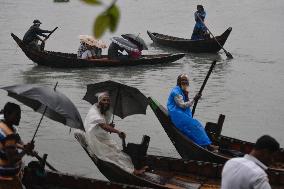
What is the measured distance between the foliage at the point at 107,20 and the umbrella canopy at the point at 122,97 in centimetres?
526

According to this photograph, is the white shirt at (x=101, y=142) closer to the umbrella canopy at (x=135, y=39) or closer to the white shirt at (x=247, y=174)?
the white shirt at (x=247, y=174)

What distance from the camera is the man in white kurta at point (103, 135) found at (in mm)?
6477

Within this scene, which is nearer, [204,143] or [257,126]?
[204,143]

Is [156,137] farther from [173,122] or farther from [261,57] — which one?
[261,57]

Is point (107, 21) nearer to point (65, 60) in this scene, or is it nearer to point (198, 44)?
point (65, 60)

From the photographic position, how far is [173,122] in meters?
7.75

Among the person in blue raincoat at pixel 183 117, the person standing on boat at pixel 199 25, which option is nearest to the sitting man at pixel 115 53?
the person standing on boat at pixel 199 25

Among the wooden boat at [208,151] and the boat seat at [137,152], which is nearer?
the boat seat at [137,152]

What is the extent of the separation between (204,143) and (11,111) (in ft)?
12.1

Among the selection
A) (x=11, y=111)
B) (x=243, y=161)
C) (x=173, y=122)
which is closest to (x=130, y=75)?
(x=173, y=122)

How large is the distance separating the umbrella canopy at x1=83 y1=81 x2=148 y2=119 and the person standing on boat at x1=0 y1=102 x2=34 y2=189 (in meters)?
2.35

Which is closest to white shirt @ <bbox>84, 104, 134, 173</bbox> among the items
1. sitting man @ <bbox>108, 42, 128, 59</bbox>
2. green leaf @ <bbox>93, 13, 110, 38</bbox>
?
green leaf @ <bbox>93, 13, 110, 38</bbox>

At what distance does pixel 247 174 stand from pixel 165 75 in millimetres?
13163

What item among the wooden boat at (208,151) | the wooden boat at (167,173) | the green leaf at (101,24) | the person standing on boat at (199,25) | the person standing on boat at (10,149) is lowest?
the wooden boat at (167,173)
